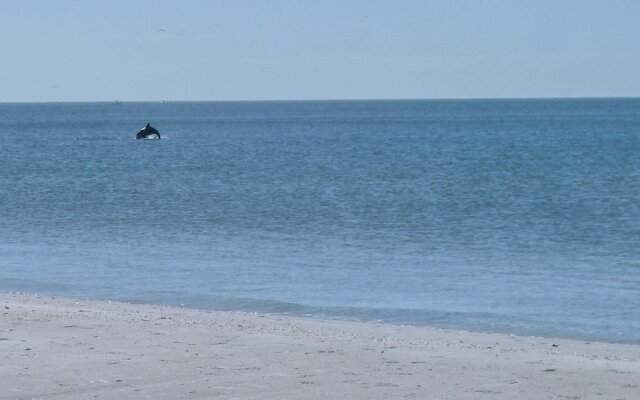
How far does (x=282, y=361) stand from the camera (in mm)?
11484

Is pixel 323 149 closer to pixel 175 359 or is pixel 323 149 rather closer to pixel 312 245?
pixel 312 245

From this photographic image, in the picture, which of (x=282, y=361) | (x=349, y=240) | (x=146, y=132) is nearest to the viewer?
(x=282, y=361)

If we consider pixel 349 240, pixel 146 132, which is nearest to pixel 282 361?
pixel 349 240

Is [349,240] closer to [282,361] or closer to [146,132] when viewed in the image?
[282,361]

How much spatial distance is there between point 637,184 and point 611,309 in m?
28.4

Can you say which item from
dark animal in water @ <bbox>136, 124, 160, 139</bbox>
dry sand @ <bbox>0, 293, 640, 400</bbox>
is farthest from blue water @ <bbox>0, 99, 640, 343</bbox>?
dark animal in water @ <bbox>136, 124, 160, 139</bbox>

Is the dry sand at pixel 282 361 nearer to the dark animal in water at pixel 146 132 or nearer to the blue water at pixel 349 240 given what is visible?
the blue water at pixel 349 240

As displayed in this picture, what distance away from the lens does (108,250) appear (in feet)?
79.4

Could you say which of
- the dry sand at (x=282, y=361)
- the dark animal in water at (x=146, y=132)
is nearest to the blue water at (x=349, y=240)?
the dry sand at (x=282, y=361)

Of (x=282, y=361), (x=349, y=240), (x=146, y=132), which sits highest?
(x=282, y=361)

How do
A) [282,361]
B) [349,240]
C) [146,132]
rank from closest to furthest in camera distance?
[282,361] → [349,240] → [146,132]

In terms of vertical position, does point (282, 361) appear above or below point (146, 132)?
above

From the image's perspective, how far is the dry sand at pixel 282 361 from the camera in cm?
1013

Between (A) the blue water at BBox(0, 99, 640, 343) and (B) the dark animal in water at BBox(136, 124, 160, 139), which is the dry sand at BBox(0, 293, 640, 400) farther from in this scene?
(B) the dark animal in water at BBox(136, 124, 160, 139)
